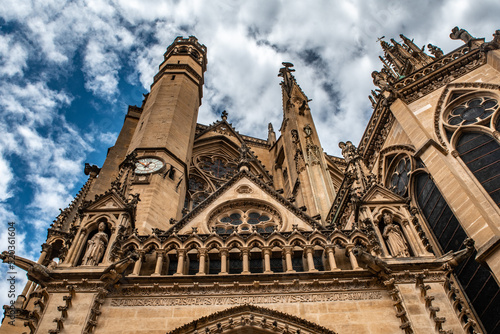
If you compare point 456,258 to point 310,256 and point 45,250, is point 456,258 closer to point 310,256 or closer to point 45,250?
point 310,256

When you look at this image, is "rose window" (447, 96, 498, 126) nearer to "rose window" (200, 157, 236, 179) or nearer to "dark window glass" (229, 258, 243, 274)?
"dark window glass" (229, 258, 243, 274)

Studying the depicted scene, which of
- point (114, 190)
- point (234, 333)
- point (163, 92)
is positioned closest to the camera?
point (234, 333)

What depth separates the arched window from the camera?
Answer: 8.73m

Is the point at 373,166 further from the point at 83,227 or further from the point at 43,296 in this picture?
the point at 43,296

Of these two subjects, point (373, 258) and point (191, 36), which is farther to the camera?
point (191, 36)

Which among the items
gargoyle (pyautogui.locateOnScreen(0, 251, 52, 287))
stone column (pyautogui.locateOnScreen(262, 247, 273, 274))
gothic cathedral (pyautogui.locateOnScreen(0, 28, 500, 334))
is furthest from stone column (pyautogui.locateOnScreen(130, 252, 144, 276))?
stone column (pyautogui.locateOnScreen(262, 247, 273, 274))

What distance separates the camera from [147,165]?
1527 cm

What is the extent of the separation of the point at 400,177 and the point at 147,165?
7.89 meters

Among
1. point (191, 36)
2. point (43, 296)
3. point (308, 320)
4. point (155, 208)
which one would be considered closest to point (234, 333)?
point (308, 320)

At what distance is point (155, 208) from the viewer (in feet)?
43.5

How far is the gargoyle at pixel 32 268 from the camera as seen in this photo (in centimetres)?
793

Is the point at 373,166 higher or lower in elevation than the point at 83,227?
higher

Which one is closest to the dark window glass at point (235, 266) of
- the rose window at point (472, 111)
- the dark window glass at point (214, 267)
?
the dark window glass at point (214, 267)

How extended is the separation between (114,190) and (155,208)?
118 inches
